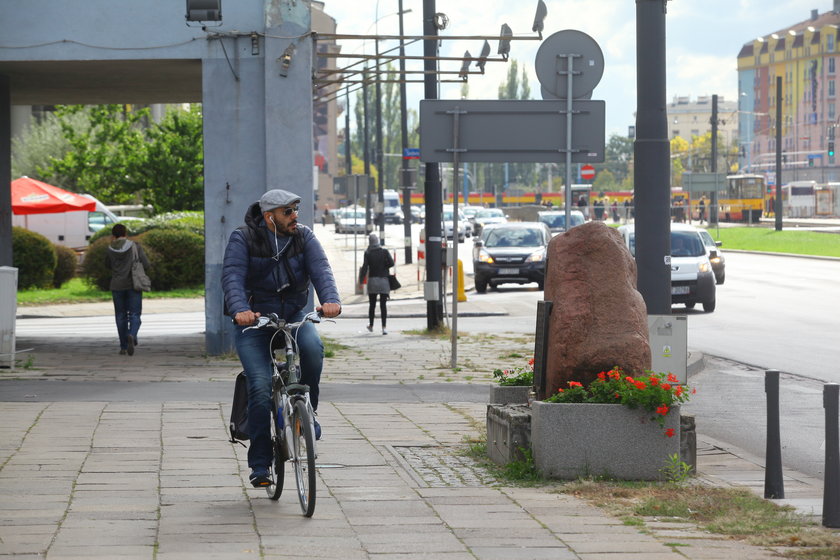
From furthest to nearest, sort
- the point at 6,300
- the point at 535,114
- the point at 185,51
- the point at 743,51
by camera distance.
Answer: the point at 743,51
the point at 185,51
the point at 6,300
the point at 535,114

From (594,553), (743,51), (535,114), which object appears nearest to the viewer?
(594,553)

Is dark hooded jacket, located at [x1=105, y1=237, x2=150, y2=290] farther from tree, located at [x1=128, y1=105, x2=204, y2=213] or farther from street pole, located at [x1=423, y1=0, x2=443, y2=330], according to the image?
tree, located at [x1=128, y1=105, x2=204, y2=213]

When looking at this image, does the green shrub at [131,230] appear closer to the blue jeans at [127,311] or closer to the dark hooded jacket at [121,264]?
the dark hooded jacket at [121,264]

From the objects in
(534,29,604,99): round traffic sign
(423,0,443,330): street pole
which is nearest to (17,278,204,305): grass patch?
(423,0,443,330): street pole

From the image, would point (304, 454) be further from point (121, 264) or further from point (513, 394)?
point (121, 264)

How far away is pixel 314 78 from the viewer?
1795 cm

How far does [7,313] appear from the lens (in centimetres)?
1534

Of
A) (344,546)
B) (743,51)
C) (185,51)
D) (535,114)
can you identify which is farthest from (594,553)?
(743,51)

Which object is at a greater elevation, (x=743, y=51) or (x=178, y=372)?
(x=743, y=51)

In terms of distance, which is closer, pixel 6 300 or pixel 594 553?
pixel 594 553

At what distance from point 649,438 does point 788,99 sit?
520 feet

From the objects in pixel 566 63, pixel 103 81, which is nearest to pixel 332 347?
pixel 103 81

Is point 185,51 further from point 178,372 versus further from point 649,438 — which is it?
point 649,438


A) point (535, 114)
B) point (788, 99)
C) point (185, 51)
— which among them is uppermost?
point (788, 99)
